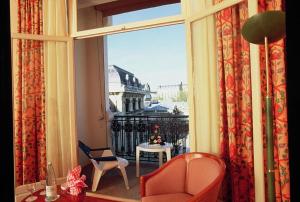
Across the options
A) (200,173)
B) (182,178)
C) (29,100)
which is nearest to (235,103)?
(200,173)

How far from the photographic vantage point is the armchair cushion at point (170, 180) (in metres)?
2.19

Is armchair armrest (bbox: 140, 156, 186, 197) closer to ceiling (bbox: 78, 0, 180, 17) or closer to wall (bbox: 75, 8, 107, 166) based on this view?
wall (bbox: 75, 8, 107, 166)

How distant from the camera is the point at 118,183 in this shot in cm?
343

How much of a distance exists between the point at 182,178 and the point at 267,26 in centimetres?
149

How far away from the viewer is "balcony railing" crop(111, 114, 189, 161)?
4.80 meters

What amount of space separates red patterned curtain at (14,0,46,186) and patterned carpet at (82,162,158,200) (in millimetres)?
803

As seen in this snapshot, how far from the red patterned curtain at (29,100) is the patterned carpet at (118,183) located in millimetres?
803

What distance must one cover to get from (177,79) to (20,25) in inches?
131

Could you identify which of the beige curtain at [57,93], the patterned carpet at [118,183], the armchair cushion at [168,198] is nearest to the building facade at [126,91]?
the patterned carpet at [118,183]

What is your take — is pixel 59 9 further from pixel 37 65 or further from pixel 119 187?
pixel 119 187

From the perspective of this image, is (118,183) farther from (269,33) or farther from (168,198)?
(269,33)

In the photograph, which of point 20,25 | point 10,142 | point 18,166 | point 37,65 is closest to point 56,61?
point 37,65

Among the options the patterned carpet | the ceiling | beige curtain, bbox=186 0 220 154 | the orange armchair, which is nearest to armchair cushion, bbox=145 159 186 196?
the orange armchair

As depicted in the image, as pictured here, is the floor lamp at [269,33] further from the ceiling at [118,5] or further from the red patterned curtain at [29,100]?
the ceiling at [118,5]
